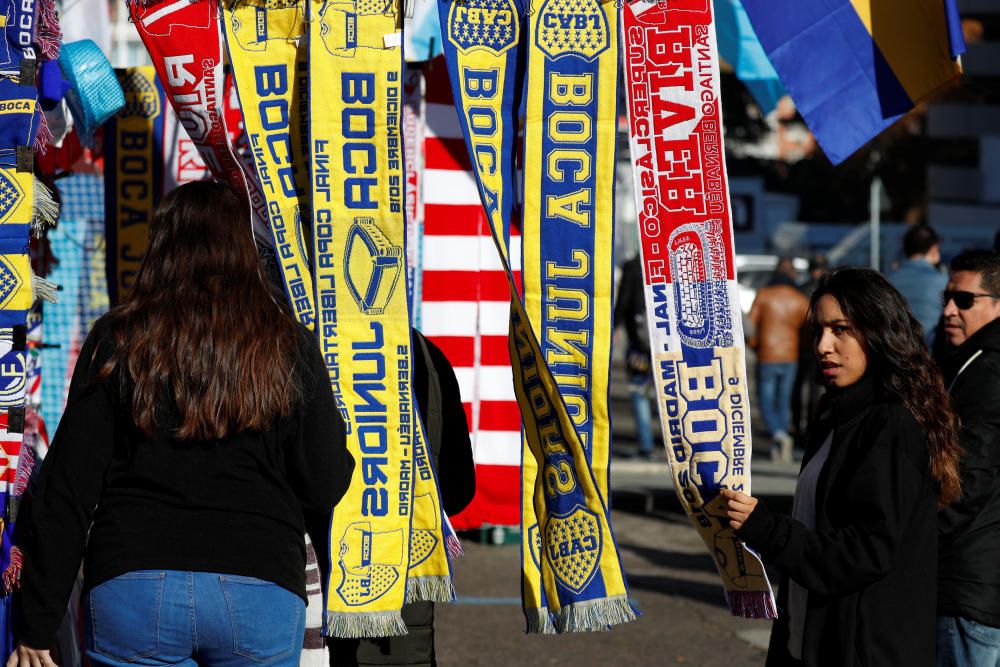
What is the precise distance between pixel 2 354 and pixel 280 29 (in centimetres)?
119

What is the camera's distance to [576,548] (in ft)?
11.0

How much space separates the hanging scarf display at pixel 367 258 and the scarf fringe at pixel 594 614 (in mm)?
371

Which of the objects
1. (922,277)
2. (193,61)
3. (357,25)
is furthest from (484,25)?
(922,277)

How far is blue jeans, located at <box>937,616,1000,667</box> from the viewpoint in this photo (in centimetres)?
315

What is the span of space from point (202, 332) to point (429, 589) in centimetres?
118

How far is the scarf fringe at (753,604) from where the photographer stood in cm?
326

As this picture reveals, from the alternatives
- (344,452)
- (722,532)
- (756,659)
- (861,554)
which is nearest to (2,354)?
(344,452)

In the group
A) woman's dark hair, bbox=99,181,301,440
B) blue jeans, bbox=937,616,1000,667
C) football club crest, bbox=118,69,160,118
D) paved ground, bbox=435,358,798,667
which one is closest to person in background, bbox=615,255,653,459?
paved ground, bbox=435,358,798,667

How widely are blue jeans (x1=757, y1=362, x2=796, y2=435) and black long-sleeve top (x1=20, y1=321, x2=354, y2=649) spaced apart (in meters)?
9.04

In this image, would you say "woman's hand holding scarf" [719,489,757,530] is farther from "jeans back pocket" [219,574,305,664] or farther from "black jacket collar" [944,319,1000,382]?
"jeans back pocket" [219,574,305,664]

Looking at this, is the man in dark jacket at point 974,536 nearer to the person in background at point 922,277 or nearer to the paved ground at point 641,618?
the paved ground at point 641,618

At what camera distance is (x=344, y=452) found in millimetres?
2762

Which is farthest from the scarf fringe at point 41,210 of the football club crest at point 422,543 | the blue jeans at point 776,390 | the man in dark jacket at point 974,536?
the blue jeans at point 776,390

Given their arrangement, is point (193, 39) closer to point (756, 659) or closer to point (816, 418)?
point (816, 418)
